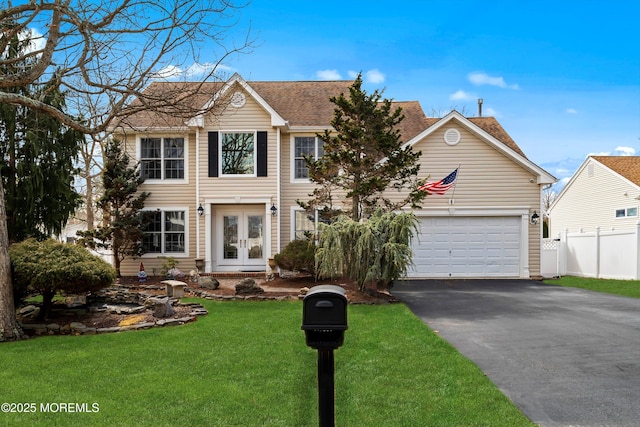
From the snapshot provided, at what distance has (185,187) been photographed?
17375 millimetres

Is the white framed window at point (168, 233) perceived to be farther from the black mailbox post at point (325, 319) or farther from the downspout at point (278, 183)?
the black mailbox post at point (325, 319)

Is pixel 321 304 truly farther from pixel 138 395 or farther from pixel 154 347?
pixel 154 347

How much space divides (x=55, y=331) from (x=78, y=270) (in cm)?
104

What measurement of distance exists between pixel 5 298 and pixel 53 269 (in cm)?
79

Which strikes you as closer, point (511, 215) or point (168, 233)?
point (511, 215)

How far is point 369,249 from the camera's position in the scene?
10891 mm

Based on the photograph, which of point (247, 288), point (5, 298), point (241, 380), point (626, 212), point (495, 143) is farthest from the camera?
point (626, 212)

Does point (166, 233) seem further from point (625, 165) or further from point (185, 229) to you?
point (625, 165)

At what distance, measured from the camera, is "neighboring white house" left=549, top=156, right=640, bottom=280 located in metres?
16.7

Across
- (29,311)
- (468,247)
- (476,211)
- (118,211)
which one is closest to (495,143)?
(476,211)

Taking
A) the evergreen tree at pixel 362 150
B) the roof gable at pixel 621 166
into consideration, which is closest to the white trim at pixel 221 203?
the evergreen tree at pixel 362 150

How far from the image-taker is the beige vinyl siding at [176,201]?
17219 mm

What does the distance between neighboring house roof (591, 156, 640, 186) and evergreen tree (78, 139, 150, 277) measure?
19737 mm

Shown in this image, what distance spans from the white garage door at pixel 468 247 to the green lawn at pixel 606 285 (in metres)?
1.65
